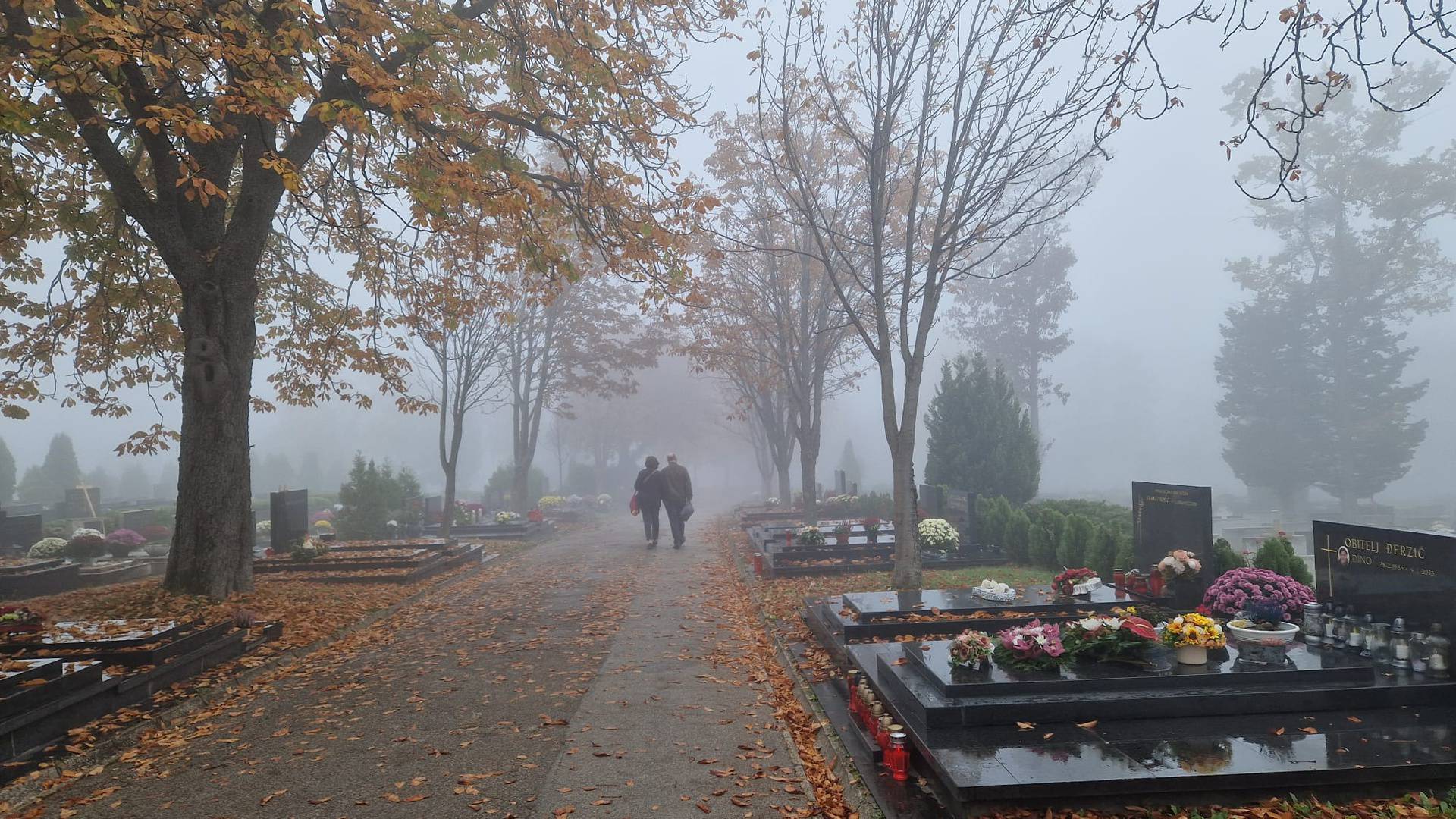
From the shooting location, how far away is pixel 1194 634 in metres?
5.16

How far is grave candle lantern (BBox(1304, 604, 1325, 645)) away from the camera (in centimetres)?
583

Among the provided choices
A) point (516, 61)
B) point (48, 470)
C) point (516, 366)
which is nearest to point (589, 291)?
point (516, 366)

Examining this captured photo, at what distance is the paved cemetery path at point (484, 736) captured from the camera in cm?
428

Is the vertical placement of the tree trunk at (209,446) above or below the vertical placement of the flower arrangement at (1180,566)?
above

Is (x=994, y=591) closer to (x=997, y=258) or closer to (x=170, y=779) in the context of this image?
(x=170, y=779)

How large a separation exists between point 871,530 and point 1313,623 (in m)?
8.71

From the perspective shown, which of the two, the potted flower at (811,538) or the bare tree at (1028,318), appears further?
the bare tree at (1028,318)

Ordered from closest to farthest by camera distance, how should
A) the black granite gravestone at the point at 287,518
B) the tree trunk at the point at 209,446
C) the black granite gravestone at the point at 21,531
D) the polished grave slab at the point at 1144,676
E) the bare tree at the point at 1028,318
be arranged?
the polished grave slab at the point at 1144,676 → the tree trunk at the point at 209,446 → the black granite gravestone at the point at 287,518 → the black granite gravestone at the point at 21,531 → the bare tree at the point at 1028,318

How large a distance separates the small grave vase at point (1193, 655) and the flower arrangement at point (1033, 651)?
70 cm

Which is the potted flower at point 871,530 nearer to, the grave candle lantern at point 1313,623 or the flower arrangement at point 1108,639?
the grave candle lantern at point 1313,623

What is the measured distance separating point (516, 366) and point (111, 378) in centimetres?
1268

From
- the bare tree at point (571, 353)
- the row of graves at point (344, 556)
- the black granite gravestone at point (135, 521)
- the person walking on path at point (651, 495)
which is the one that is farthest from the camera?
the bare tree at point (571, 353)

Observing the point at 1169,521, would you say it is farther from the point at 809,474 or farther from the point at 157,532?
the point at 157,532

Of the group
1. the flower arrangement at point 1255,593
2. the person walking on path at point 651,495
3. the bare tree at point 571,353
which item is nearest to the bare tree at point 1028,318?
the bare tree at point 571,353
